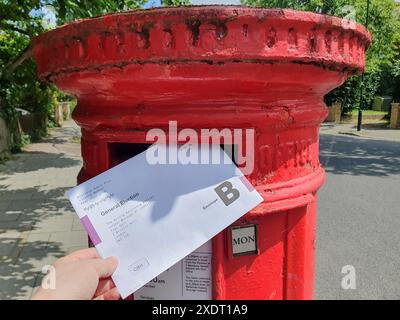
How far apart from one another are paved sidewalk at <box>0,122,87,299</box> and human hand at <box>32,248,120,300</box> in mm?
2634

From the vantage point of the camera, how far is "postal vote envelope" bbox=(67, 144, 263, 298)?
0.95 m

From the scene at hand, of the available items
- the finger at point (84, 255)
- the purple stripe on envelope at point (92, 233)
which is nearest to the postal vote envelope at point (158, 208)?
the purple stripe on envelope at point (92, 233)

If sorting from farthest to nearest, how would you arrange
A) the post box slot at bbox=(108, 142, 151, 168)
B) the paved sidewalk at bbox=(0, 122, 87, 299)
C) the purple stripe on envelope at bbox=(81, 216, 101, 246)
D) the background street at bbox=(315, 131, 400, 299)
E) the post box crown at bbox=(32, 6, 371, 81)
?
the paved sidewalk at bbox=(0, 122, 87, 299)
the background street at bbox=(315, 131, 400, 299)
the post box slot at bbox=(108, 142, 151, 168)
the purple stripe on envelope at bbox=(81, 216, 101, 246)
the post box crown at bbox=(32, 6, 371, 81)

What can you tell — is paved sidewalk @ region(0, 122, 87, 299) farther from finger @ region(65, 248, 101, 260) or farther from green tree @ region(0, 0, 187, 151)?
finger @ region(65, 248, 101, 260)

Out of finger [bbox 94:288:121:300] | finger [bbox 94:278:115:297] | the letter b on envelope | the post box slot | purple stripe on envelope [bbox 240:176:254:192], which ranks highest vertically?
the post box slot

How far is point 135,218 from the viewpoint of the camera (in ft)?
3.20

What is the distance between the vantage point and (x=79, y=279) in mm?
969

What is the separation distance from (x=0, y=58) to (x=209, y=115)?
11909 millimetres

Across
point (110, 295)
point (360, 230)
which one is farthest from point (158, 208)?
point (360, 230)

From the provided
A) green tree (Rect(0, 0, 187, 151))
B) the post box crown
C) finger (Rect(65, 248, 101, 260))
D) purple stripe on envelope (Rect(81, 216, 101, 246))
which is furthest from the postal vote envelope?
green tree (Rect(0, 0, 187, 151))

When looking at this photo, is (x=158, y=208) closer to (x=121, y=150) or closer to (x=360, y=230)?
(x=121, y=150)

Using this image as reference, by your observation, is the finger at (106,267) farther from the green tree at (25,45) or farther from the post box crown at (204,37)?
the green tree at (25,45)
